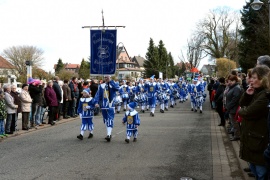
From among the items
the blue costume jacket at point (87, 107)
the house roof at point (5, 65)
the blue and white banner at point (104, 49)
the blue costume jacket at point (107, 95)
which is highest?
the house roof at point (5, 65)

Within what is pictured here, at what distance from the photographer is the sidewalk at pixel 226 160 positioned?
6.73m

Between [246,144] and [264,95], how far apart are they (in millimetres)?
728

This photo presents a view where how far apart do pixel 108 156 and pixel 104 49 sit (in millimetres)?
6418

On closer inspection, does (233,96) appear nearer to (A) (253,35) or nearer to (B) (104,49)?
(B) (104,49)

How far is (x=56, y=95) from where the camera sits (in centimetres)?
1562

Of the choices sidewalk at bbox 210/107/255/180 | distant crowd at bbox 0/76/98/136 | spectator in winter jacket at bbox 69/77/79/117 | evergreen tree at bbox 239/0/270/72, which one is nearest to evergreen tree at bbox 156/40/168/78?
evergreen tree at bbox 239/0/270/72

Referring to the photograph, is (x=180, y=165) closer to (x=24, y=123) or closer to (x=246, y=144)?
(x=246, y=144)

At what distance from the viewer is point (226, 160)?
801 centimetres

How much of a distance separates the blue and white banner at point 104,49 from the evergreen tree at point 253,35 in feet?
58.5

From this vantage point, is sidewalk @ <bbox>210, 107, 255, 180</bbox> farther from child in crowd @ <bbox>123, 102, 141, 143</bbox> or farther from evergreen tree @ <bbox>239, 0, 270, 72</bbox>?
evergreen tree @ <bbox>239, 0, 270, 72</bbox>

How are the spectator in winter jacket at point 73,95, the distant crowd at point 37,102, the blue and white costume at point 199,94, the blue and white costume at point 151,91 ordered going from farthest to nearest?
1. the blue and white costume at point 199,94
2. the blue and white costume at point 151,91
3. the spectator in winter jacket at point 73,95
4. the distant crowd at point 37,102

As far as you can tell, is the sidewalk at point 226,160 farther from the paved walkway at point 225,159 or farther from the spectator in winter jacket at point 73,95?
the spectator in winter jacket at point 73,95

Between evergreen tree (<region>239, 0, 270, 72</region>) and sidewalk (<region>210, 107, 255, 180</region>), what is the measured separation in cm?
1951

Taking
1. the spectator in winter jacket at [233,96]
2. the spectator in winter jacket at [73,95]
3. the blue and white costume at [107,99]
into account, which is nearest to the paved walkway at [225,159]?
the spectator in winter jacket at [233,96]
